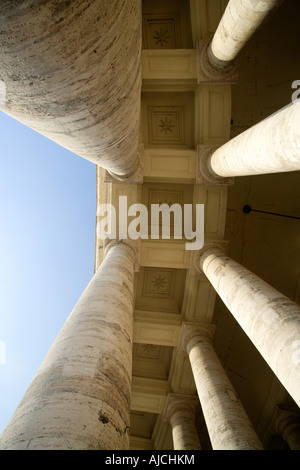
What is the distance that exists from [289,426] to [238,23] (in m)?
13.3

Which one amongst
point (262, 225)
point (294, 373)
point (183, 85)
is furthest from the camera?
point (262, 225)

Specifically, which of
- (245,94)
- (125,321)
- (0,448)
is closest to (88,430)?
(0,448)

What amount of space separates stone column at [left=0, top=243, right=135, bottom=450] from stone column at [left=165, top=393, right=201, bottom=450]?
25.1ft

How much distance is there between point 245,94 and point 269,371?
1140cm

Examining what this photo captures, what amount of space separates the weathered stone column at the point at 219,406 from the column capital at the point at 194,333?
341 millimetres

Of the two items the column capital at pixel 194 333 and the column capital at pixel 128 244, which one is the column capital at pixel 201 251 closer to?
the column capital at pixel 128 244

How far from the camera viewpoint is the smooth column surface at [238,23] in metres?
6.59

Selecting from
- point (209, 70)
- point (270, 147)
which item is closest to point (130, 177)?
point (209, 70)

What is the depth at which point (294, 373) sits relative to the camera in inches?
168

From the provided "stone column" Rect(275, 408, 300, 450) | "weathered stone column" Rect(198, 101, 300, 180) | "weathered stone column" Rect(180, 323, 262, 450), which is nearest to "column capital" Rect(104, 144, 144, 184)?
"weathered stone column" Rect(198, 101, 300, 180)

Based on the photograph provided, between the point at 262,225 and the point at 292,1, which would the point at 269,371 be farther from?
Answer: the point at 292,1

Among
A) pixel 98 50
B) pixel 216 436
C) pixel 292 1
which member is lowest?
pixel 216 436

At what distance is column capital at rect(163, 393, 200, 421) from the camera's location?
1263 centimetres
